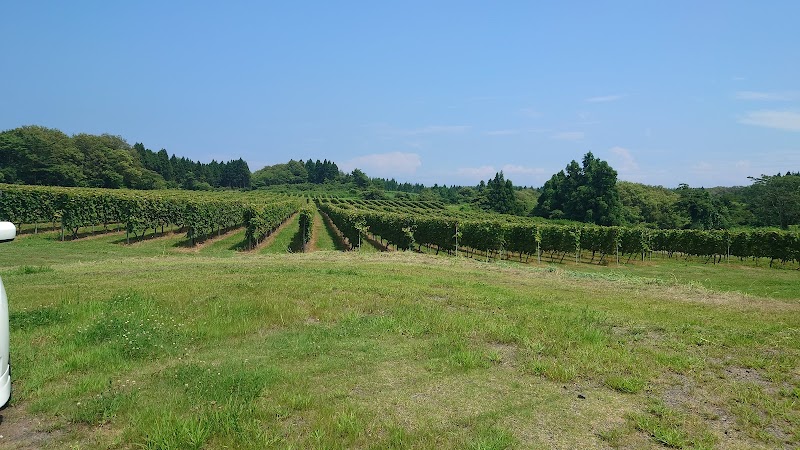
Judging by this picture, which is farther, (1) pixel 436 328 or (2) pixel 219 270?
(2) pixel 219 270

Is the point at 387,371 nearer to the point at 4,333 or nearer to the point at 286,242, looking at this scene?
the point at 4,333

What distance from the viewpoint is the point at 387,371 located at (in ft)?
23.8

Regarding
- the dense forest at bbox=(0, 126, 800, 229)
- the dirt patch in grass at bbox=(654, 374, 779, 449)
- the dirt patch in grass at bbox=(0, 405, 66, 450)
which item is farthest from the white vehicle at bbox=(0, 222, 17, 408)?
the dense forest at bbox=(0, 126, 800, 229)

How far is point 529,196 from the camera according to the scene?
566 ft

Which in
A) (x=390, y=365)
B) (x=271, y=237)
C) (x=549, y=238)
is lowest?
(x=271, y=237)

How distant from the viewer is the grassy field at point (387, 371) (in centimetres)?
533

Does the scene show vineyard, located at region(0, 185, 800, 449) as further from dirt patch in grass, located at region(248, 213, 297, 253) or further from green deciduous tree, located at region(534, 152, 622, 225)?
green deciduous tree, located at region(534, 152, 622, 225)

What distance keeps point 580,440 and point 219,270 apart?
1791cm

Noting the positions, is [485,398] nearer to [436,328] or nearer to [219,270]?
[436,328]

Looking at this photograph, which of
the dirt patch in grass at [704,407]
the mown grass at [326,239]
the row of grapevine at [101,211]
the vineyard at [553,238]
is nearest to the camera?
the dirt patch in grass at [704,407]

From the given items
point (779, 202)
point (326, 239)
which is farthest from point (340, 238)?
point (779, 202)

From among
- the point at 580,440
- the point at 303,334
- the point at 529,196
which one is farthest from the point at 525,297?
the point at 529,196

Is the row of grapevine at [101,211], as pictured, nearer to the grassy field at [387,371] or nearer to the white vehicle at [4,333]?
the grassy field at [387,371]

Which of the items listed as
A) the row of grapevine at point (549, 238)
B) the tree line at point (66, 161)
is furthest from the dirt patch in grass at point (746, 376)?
the tree line at point (66, 161)
